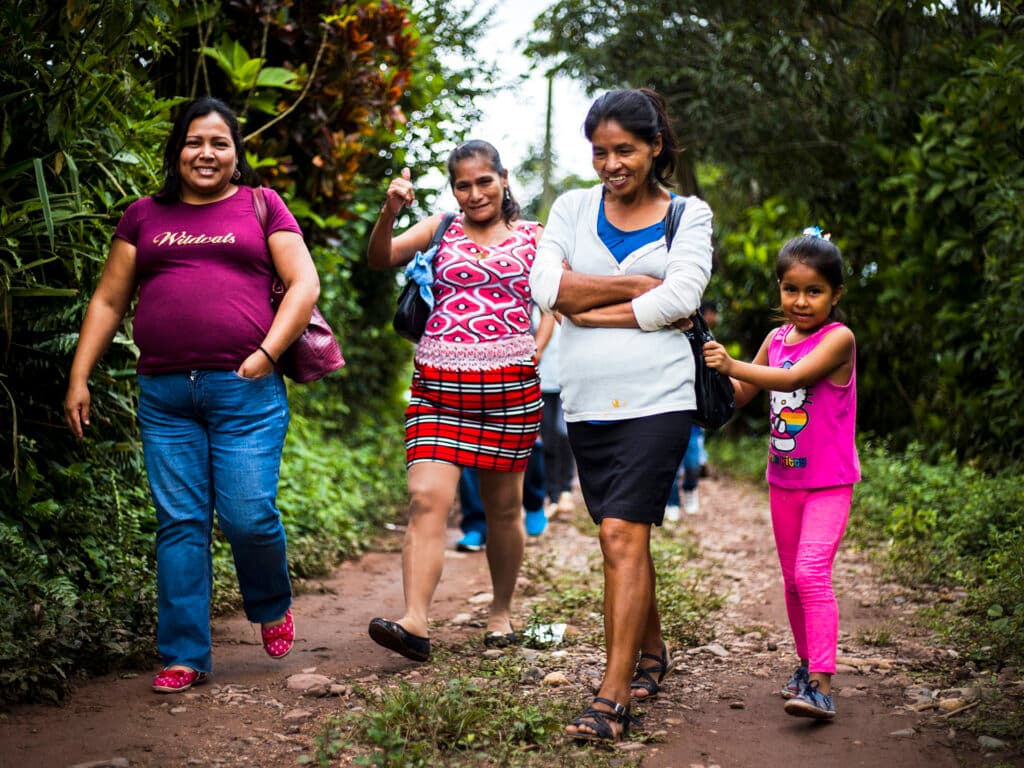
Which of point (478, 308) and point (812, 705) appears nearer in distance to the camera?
point (812, 705)

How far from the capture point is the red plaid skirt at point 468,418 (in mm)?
4465

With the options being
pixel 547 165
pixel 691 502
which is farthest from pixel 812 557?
pixel 547 165

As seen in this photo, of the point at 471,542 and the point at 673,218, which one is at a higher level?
the point at 673,218

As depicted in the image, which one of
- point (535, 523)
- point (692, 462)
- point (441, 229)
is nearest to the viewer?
point (441, 229)

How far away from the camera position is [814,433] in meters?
3.86

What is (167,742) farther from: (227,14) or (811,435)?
(227,14)

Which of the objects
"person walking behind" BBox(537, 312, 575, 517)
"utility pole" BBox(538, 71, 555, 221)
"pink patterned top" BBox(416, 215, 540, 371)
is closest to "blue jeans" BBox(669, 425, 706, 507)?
"person walking behind" BBox(537, 312, 575, 517)

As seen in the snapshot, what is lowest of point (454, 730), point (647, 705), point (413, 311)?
point (647, 705)

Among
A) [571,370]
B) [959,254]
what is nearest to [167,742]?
[571,370]

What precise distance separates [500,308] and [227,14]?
103 inches

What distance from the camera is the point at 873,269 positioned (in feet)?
35.4

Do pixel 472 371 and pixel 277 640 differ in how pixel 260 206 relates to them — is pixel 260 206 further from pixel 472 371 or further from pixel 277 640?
pixel 277 640

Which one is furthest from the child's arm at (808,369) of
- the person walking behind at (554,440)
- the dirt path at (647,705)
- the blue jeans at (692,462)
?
the blue jeans at (692,462)

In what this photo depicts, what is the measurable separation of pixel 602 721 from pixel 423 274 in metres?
2.06
